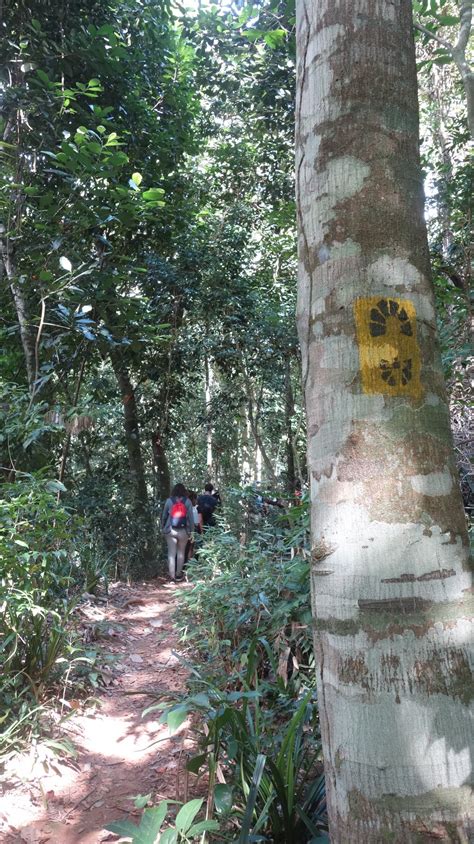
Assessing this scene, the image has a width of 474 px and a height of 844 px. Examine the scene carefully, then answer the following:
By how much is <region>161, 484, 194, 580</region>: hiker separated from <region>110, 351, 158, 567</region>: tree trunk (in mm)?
896

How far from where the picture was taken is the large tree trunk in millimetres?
1048

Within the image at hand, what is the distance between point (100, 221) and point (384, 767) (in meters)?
5.24

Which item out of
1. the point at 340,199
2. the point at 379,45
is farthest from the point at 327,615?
the point at 379,45

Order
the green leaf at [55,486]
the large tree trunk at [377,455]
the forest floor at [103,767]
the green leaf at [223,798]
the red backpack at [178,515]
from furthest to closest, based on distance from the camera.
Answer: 1. the red backpack at [178,515]
2. the green leaf at [55,486]
3. the forest floor at [103,767]
4. the green leaf at [223,798]
5. the large tree trunk at [377,455]

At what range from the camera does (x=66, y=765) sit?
3258mm

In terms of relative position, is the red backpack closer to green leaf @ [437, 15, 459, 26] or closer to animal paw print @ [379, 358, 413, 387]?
green leaf @ [437, 15, 459, 26]

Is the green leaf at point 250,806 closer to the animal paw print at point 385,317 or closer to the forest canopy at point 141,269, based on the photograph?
the forest canopy at point 141,269

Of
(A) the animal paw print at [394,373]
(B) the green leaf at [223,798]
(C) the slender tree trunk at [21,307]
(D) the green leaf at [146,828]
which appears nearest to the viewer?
(A) the animal paw print at [394,373]

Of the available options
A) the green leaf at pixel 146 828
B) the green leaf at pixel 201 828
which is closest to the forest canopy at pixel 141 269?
the green leaf at pixel 201 828

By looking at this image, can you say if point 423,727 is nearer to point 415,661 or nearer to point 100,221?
point 415,661

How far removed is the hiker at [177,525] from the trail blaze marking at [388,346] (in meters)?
7.34

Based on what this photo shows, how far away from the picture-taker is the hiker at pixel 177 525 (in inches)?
328

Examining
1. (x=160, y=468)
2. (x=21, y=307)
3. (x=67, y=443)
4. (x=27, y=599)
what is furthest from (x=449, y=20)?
(x=160, y=468)

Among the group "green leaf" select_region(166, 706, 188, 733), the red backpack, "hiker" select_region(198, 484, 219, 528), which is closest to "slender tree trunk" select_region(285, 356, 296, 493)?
"hiker" select_region(198, 484, 219, 528)
